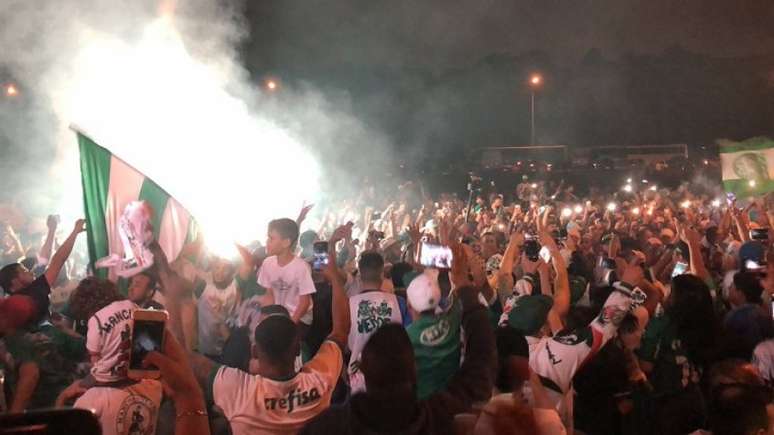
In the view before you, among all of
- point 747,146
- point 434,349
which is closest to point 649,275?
point 434,349

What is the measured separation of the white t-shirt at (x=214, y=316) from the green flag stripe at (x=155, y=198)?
1436mm

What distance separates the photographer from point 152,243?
164 inches

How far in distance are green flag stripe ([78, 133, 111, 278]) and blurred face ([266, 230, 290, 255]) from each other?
142 centimetres

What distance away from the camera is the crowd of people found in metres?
2.66

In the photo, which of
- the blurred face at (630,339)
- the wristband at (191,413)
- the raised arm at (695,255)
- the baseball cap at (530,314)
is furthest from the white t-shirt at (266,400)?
the raised arm at (695,255)

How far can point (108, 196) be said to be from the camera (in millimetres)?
4281

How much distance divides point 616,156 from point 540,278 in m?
26.5

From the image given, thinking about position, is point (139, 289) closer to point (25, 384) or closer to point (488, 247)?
point (25, 384)

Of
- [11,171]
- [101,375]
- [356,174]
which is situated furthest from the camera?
[356,174]

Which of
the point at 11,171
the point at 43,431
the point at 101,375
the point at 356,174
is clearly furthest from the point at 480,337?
the point at 356,174

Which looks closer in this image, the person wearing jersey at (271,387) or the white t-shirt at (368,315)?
the person wearing jersey at (271,387)

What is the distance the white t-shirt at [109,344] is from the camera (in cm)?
311

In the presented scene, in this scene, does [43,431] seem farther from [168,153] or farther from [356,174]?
[356,174]

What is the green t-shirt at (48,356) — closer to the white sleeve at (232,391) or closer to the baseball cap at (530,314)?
the white sleeve at (232,391)
